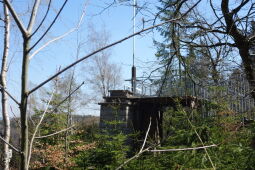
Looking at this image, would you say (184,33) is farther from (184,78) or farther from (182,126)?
(182,126)

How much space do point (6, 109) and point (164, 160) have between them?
2.27m

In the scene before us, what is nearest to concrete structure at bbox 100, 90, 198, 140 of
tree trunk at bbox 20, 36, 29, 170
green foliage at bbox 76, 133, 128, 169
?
green foliage at bbox 76, 133, 128, 169

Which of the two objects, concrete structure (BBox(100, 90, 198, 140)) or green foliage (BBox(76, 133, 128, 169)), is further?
concrete structure (BBox(100, 90, 198, 140))

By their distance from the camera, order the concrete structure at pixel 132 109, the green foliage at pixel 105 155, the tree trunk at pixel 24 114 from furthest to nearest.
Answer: the concrete structure at pixel 132 109 < the green foliage at pixel 105 155 < the tree trunk at pixel 24 114

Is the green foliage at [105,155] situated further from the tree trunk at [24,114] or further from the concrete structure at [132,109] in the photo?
the concrete structure at [132,109]

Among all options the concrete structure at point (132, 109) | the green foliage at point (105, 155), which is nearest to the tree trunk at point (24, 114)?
the green foliage at point (105, 155)

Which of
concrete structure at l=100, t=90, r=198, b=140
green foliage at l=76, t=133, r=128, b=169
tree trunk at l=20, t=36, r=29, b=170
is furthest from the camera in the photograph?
concrete structure at l=100, t=90, r=198, b=140

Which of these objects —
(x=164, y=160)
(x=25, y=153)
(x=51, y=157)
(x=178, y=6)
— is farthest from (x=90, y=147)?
(x=25, y=153)

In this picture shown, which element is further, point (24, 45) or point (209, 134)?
point (209, 134)

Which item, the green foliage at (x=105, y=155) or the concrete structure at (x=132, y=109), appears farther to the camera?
the concrete structure at (x=132, y=109)

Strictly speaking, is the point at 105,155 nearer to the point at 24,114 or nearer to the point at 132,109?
the point at 24,114

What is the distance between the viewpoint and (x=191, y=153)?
3.67m

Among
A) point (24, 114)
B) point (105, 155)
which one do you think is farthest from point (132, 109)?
point (24, 114)

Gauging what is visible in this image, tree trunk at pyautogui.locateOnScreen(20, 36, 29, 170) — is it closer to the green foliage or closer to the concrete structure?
the green foliage
